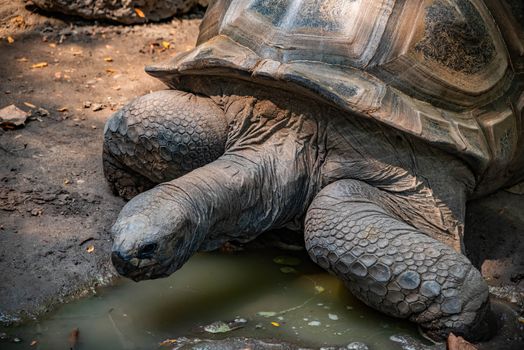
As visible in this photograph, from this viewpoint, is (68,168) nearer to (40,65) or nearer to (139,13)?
(40,65)

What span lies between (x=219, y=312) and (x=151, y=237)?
0.74 metres

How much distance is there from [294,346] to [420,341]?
26.3 inches

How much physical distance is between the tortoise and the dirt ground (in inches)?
15.7

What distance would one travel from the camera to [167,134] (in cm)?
470

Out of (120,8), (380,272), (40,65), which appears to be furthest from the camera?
(120,8)

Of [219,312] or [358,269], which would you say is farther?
[219,312]

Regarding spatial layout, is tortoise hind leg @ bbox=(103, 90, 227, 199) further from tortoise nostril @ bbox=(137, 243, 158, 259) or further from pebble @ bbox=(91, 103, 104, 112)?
pebble @ bbox=(91, 103, 104, 112)

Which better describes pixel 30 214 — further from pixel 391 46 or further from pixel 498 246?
pixel 498 246

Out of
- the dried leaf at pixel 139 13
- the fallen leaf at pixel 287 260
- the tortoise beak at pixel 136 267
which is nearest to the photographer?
the tortoise beak at pixel 136 267

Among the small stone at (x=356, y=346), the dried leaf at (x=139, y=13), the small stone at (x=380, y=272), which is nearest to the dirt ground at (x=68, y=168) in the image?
the dried leaf at (x=139, y=13)

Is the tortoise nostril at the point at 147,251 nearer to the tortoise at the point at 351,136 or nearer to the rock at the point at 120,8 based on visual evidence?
the tortoise at the point at 351,136

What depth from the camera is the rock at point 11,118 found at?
223 inches

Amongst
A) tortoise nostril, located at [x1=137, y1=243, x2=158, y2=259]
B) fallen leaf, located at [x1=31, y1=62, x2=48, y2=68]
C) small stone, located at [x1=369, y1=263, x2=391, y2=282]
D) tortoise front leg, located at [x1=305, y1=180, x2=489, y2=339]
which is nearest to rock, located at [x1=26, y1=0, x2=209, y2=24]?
fallen leaf, located at [x1=31, y1=62, x2=48, y2=68]

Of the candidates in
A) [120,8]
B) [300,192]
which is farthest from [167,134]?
[120,8]
